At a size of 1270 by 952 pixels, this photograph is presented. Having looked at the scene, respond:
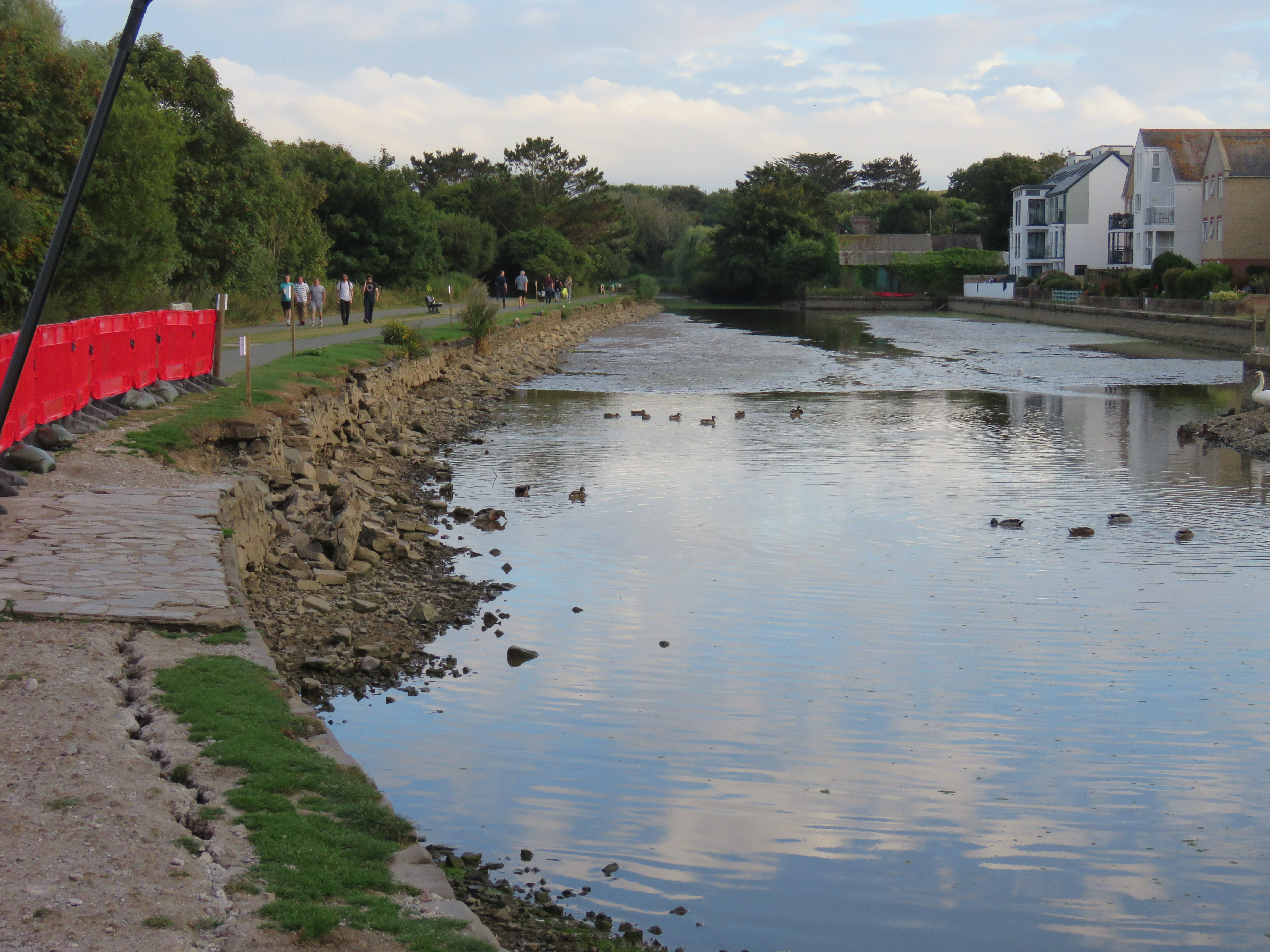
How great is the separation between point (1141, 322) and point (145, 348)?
52464 millimetres

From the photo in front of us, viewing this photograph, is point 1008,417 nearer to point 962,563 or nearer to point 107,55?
point 962,563

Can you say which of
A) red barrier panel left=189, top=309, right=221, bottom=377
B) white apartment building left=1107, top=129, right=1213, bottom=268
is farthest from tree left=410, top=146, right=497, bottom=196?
red barrier panel left=189, top=309, right=221, bottom=377

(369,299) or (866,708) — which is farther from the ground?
(369,299)

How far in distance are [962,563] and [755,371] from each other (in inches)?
1178

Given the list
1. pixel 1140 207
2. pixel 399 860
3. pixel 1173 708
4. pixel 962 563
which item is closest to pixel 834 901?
pixel 399 860

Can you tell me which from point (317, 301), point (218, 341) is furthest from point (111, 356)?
point (317, 301)

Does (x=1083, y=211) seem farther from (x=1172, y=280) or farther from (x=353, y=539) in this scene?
(x=353, y=539)

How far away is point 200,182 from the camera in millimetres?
38344

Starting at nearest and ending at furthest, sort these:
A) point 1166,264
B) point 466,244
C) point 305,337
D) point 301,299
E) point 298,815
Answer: point 298,815, point 305,337, point 301,299, point 1166,264, point 466,244

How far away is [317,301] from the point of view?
4178cm

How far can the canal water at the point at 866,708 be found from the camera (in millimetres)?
6824

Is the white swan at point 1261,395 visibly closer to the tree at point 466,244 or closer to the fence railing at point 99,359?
the fence railing at point 99,359

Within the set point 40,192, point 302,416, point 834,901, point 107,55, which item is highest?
point 107,55

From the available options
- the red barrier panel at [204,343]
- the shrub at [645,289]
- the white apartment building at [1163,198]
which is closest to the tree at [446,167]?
the shrub at [645,289]
